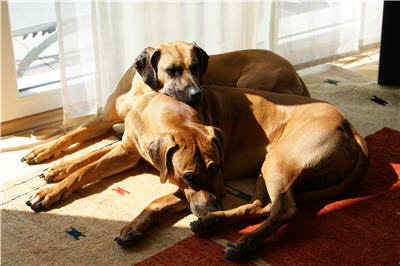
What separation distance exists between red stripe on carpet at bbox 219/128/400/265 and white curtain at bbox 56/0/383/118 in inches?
71.1

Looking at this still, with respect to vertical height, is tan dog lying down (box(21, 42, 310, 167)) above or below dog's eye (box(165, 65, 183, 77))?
below

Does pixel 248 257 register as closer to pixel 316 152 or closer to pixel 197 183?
pixel 197 183

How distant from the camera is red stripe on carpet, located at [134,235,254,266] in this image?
235 cm

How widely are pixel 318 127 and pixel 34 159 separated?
1.68 meters

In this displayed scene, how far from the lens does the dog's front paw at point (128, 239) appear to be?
2445mm

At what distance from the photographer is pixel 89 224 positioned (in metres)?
2.65

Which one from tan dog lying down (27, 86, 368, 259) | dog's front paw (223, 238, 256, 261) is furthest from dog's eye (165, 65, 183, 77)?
dog's front paw (223, 238, 256, 261)

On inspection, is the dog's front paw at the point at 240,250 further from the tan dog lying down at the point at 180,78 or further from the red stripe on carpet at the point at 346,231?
the tan dog lying down at the point at 180,78

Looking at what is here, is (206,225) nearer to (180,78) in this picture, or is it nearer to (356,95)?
(180,78)

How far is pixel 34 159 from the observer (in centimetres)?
325

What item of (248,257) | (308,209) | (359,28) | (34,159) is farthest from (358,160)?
(359,28)

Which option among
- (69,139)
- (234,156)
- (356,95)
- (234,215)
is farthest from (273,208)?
(356,95)

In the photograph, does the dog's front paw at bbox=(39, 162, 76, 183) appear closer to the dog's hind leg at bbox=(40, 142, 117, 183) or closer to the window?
the dog's hind leg at bbox=(40, 142, 117, 183)

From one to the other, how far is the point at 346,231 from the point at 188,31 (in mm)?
2281
